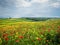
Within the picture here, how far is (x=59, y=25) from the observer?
1133 cm

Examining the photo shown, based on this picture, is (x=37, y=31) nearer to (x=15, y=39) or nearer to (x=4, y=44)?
(x=15, y=39)

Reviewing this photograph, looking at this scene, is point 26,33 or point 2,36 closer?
point 2,36

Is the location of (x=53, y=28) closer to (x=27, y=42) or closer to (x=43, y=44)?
(x=43, y=44)

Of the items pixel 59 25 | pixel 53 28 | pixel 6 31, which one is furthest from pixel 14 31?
pixel 59 25

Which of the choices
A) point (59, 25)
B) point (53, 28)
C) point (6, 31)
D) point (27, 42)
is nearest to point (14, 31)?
point (6, 31)

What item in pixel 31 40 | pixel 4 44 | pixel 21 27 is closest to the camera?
pixel 4 44

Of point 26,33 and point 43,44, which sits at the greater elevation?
point 26,33

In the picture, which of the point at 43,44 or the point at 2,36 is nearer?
the point at 2,36

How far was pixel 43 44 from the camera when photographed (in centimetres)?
902

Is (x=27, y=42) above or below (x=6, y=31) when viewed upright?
below

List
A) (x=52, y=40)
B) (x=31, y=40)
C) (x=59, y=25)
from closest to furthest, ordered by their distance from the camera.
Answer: (x=31, y=40) < (x=52, y=40) < (x=59, y=25)

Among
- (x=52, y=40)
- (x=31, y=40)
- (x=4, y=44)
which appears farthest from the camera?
(x=52, y=40)

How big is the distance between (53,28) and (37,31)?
50.8 inches

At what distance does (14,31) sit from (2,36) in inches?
40.0
